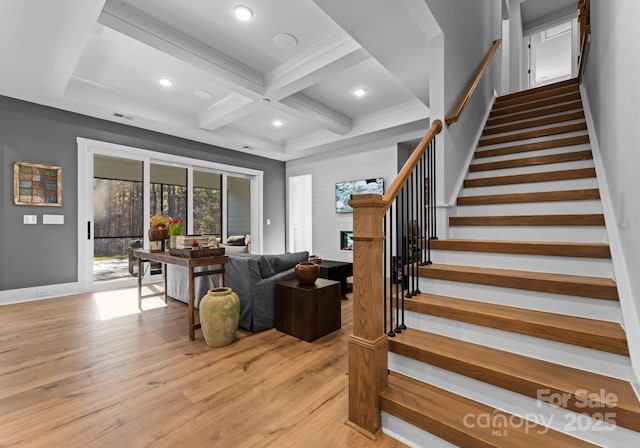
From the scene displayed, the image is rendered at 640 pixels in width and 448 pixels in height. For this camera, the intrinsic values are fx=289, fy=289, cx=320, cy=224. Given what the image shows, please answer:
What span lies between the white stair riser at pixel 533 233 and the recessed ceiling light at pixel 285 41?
102 inches

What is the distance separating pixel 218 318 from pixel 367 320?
153cm

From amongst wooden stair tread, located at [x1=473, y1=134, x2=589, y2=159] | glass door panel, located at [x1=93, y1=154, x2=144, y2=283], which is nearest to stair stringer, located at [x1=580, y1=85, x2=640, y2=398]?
wooden stair tread, located at [x1=473, y1=134, x2=589, y2=159]

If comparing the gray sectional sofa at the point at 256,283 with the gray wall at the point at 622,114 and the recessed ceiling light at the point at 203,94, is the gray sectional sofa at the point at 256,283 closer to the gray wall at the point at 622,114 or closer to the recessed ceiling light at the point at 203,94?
the gray wall at the point at 622,114

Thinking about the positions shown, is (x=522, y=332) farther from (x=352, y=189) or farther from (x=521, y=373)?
(x=352, y=189)

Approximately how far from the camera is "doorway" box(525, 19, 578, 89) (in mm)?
6402

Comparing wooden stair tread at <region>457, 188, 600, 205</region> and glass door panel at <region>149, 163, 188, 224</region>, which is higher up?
glass door panel at <region>149, 163, 188, 224</region>

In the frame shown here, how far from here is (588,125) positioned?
108 inches

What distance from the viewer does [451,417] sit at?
135 cm

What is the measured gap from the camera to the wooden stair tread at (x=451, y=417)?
1.19 m

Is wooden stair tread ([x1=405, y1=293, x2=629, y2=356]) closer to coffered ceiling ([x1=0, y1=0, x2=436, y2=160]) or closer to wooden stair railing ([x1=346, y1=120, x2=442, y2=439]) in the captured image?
wooden stair railing ([x1=346, y1=120, x2=442, y2=439])

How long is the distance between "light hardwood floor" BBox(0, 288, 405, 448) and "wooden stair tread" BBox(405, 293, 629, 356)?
0.77 m

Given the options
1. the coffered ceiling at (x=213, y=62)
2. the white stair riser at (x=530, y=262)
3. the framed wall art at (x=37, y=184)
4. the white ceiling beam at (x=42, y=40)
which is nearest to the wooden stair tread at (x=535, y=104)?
the coffered ceiling at (x=213, y=62)

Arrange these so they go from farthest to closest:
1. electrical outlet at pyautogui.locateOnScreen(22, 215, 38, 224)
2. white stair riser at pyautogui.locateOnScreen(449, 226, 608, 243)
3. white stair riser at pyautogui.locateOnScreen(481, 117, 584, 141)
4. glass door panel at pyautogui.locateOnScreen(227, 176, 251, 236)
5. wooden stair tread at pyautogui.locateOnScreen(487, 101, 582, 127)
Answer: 1. glass door panel at pyautogui.locateOnScreen(227, 176, 251, 236)
2. electrical outlet at pyautogui.locateOnScreen(22, 215, 38, 224)
3. wooden stair tread at pyautogui.locateOnScreen(487, 101, 582, 127)
4. white stair riser at pyautogui.locateOnScreen(481, 117, 584, 141)
5. white stair riser at pyautogui.locateOnScreen(449, 226, 608, 243)

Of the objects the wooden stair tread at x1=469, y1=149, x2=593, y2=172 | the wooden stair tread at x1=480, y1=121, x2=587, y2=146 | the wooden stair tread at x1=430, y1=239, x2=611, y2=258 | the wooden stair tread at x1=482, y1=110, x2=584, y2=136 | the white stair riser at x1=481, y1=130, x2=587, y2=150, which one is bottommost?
the wooden stair tread at x1=430, y1=239, x2=611, y2=258
